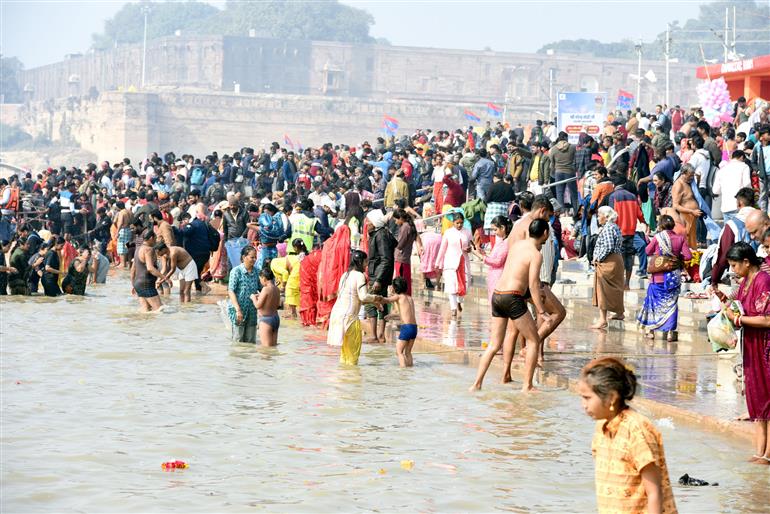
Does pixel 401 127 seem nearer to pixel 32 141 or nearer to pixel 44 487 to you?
pixel 32 141

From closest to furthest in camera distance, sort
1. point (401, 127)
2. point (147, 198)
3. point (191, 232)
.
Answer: point (191, 232) → point (147, 198) → point (401, 127)

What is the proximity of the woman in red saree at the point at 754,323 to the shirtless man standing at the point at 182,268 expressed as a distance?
382 inches

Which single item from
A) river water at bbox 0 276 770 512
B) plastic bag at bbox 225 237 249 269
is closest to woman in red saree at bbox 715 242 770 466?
river water at bbox 0 276 770 512

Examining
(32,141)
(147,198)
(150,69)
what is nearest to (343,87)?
(150,69)

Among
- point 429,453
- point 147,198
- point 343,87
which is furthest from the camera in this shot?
point 343,87

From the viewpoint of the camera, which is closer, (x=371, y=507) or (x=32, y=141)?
(x=371, y=507)

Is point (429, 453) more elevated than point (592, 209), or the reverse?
point (592, 209)

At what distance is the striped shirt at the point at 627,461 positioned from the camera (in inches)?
167

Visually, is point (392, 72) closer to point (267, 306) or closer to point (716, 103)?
point (716, 103)

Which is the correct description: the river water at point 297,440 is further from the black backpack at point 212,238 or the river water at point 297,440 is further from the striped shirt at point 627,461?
Answer: the black backpack at point 212,238

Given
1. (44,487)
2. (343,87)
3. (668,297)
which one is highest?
(343,87)

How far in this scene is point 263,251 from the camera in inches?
606

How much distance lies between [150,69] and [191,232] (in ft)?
253

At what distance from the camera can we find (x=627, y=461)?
429 cm
